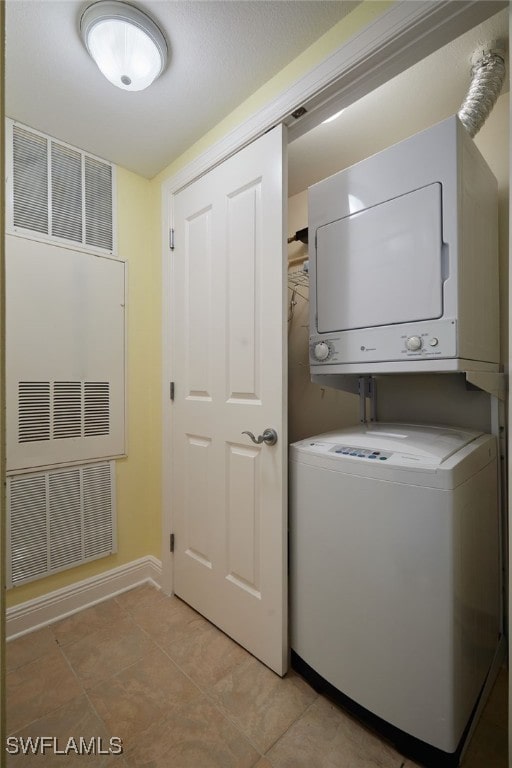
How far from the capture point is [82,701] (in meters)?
1.24

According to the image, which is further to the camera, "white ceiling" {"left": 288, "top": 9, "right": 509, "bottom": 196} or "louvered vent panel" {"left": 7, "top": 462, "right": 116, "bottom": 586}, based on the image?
"louvered vent panel" {"left": 7, "top": 462, "right": 116, "bottom": 586}

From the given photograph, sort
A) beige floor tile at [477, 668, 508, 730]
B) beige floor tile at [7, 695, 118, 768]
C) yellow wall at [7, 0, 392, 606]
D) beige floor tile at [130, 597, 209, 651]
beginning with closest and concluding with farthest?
1. beige floor tile at [7, 695, 118, 768]
2. beige floor tile at [477, 668, 508, 730]
3. beige floor tile at [130, 597, 209, 651]
4. yellow wall at [7, 0, 392, 606]

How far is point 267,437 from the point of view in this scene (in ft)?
4.43

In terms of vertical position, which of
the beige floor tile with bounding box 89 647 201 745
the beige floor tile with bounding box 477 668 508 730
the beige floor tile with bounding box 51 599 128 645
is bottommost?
the beige floor tile with bounding box 51 599 128 645

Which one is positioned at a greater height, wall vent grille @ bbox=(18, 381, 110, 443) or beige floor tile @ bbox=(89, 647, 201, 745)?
wall vent grille @ bbox=(18, 381, 110, 443)

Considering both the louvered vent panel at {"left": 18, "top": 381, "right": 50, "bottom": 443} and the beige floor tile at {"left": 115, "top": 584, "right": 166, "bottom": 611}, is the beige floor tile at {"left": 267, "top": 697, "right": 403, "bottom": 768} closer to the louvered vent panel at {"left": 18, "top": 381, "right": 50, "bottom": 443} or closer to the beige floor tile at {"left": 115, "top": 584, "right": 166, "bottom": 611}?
the beige floor tile at {"left": 115, "top": 584, "right": 166, "bottom": 611}

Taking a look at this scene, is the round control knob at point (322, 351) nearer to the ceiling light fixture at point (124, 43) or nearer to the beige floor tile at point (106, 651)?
the ceiling light fixture at point (124, 43)

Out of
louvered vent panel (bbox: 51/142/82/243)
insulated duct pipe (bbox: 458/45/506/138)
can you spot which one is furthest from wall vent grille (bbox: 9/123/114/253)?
insulated duct pipe (bbox: 458/45/506/138)

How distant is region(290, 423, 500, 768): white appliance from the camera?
0.94 meters

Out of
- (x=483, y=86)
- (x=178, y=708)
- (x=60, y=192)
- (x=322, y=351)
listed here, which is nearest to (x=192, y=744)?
(x=178, y=708)

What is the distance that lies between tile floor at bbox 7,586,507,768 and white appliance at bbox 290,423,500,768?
13 centimetres

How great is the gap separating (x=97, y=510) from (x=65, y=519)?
163 millimetres

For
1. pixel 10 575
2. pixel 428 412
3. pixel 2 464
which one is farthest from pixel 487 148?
pixel 10 575

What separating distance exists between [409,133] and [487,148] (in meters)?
0.40
